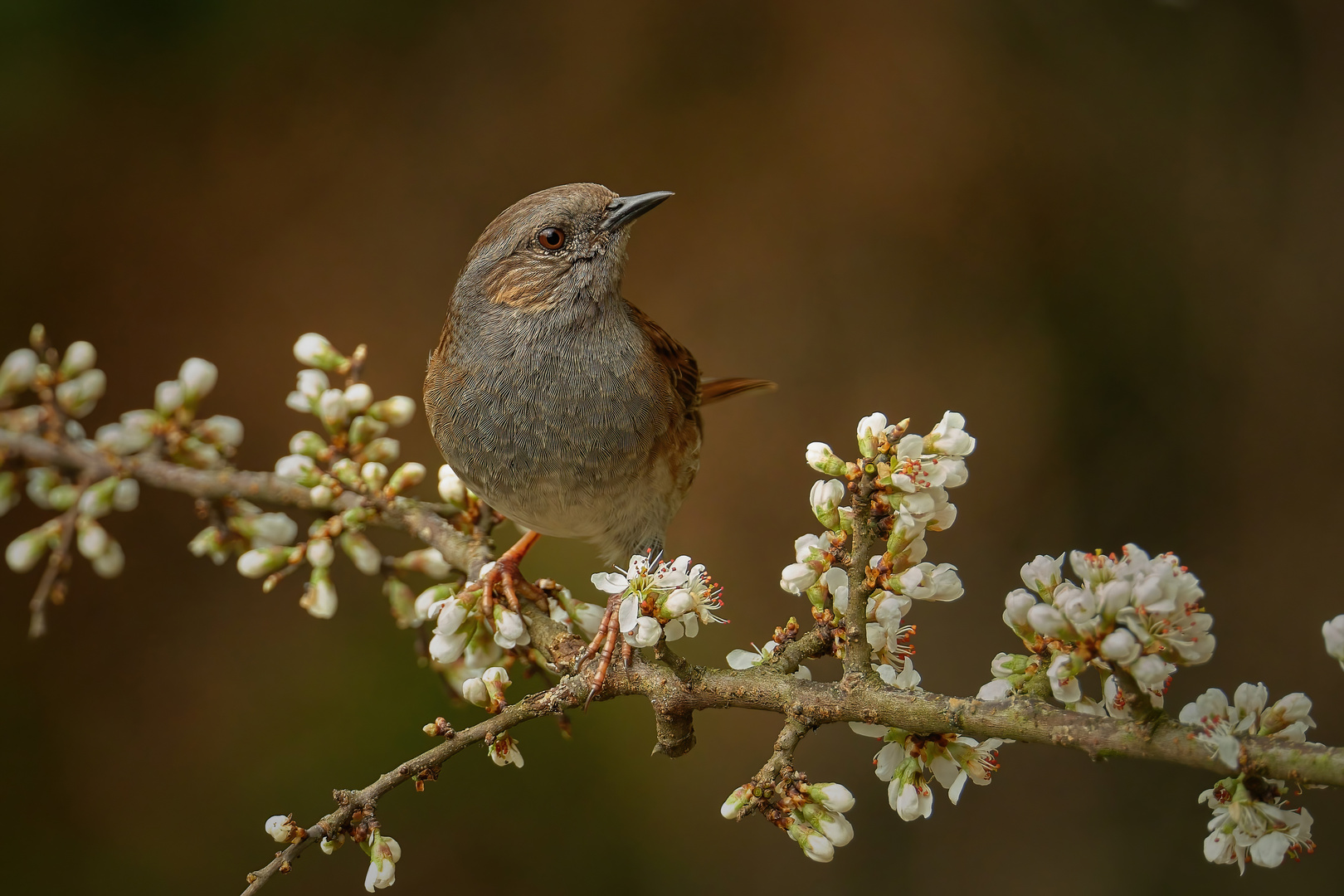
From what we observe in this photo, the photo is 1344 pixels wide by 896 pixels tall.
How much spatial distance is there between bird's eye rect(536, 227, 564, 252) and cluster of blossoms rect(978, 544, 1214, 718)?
4.59ft

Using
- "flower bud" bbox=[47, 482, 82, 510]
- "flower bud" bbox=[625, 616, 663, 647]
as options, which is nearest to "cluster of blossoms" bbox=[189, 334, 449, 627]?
"flower bud" bbox=[47, 482, 82, 510]

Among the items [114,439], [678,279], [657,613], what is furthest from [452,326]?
[678,279]

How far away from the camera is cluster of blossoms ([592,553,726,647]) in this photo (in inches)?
57.6

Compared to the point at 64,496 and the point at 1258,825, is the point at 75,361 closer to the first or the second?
the point at 64,496

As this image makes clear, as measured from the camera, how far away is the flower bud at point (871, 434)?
141 cm

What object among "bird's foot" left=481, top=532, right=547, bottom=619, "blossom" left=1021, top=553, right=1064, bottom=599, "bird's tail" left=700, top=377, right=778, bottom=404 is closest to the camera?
"blossom" left=1021, top=553, right=1064, bottom=599

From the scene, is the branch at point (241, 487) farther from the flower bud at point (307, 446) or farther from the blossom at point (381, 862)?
the blossom at point (381, 862)

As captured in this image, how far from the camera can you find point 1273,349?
11.7ft

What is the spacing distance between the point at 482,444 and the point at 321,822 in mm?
911

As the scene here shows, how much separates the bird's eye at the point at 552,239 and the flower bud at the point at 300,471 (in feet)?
2.36

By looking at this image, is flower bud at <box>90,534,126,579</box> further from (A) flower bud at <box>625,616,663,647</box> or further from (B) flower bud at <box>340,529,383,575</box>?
(A) flower bud at <box>625,616,663,647</box>

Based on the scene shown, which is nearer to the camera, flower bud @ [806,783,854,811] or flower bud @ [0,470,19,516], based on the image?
flower bud @ [806,783,854,811]

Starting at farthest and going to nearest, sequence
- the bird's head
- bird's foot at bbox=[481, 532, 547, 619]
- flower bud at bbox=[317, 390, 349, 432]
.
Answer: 1. the bird's head
2. flower bud at bbox=[317, 390, 349, 432]
3. bird's foot at bbox=[481, 532, 547, 619]

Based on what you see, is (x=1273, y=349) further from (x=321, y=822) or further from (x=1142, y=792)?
(x=321, y=822)
